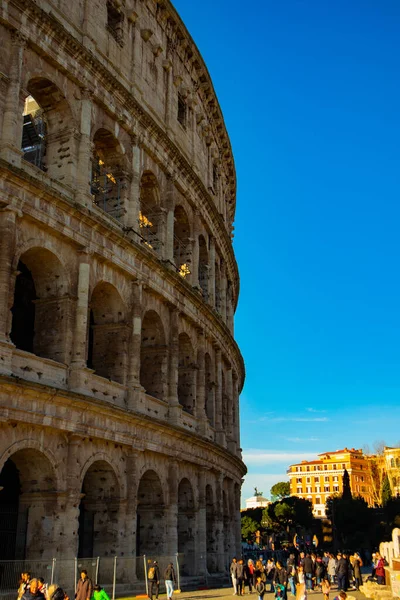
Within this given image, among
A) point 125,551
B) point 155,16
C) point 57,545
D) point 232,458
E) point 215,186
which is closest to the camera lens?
point 57,545

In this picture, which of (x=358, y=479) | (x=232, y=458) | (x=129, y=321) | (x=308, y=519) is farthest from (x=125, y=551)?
(x=358, y=479)

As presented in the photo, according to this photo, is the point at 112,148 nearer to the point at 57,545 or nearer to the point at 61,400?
the point at 61,400

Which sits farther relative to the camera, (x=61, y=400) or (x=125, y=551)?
(x=125, y=551)

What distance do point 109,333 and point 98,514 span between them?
16.4 ft

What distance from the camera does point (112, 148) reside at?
21578 mm

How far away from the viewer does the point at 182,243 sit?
87.4 feet

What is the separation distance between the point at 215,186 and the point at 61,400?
18.2 metres

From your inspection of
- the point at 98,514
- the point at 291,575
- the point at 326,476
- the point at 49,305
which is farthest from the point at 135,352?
the point at 326,476

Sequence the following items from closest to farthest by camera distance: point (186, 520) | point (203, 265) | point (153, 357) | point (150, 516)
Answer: point (150, 516) < point (153, 357) < point (186, 520) < point (203, 265)

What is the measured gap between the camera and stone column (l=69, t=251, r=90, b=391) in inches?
679

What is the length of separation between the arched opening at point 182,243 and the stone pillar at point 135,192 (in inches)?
174

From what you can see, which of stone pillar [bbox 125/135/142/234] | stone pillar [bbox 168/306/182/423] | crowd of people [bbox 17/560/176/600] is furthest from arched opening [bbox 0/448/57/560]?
stone pillar [bbox 125/135/142/234]

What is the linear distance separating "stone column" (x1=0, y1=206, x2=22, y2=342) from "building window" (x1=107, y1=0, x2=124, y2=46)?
30.1ft

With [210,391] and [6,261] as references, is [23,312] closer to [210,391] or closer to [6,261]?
[6,261]
